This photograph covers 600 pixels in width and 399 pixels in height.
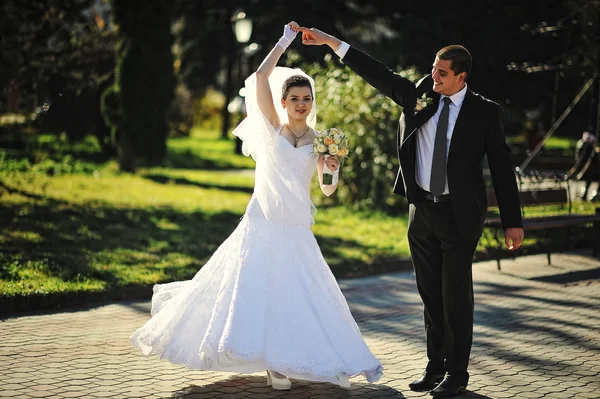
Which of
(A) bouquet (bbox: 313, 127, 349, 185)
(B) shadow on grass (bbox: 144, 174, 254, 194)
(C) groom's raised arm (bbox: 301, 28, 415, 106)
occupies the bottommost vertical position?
(B) shadow on grass (bbox: 144, 174, 254, 194)

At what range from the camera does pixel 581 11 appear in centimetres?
1400

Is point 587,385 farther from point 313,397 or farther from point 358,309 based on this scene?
point 358,309

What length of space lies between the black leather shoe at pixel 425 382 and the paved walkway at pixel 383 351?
7 centimetres

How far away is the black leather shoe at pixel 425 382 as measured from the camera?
19.1 ft

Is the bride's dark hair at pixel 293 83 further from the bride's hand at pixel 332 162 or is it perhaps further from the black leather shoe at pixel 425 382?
the black leather shoe at pixel 425 382

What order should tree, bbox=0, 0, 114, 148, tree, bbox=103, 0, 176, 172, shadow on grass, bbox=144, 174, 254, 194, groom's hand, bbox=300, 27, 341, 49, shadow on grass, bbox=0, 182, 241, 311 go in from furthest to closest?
1. tree, bbox=103, 0, 176, 172
2. shadow on grass, bbox=144, 174, 254, 194
3. tree, bbox=0, 0, 114, 148
4. shadow on grass, bbox=0, 182, 241, 311
5. groom's hand, bbox=300, 27, 341, 49

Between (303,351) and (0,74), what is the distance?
→ 1081 cm

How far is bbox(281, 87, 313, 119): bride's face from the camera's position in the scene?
5.91 metres

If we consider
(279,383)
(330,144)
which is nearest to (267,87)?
(330,144)

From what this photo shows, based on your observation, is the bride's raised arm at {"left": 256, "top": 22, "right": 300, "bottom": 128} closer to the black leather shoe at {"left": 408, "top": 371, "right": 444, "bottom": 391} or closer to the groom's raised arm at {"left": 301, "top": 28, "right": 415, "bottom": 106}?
the groom's raised arm at {"left": 301, "top": 28, "right": 415, "bottom": 106}

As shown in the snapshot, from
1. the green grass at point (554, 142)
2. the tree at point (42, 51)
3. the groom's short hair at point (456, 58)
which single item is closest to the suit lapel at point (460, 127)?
the groom's short hair at point (456, 58)

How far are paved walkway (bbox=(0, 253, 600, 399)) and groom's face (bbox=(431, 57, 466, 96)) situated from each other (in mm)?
1966

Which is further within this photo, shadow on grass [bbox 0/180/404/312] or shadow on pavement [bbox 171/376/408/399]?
shadow on grass [bbox 0/180/404/312]

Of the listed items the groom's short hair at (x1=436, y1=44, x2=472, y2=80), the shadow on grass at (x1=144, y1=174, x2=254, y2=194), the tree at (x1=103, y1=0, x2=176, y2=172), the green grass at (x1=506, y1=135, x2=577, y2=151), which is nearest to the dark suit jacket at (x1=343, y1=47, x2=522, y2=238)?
the groom's short hair at (x1=436, y1=44, x2=472, y2=80)
